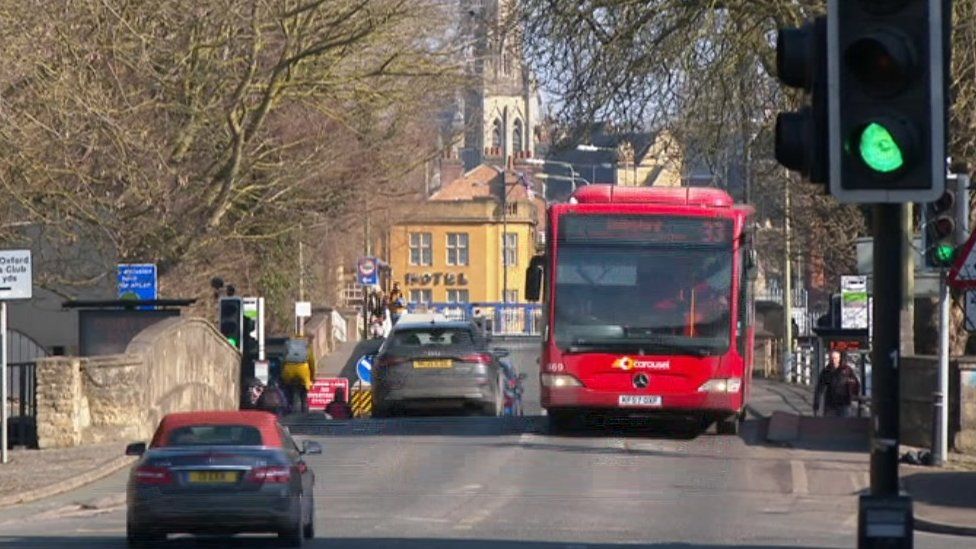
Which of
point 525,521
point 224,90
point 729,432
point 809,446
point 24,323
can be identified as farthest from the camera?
point 24,323

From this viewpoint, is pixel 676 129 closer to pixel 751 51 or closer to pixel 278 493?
pixel 751 51

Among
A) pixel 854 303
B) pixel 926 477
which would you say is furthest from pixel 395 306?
pixel 926 477

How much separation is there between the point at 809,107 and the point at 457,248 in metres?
117

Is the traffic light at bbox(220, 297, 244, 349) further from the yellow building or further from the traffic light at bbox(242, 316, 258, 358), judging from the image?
the yellow building

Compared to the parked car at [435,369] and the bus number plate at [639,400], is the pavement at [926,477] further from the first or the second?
the parked car at [435,369]

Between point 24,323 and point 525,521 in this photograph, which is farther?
point 24,323

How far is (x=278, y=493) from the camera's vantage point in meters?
15.9

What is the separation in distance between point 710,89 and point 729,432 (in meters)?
5.11

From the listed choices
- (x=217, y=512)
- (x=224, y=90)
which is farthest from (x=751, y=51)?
(x=217, y=512)

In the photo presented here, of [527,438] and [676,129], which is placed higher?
[676,129]

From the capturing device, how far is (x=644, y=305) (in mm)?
25891

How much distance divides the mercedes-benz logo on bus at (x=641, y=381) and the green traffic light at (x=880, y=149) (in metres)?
17.9

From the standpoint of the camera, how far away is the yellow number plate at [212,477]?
15.8 meters

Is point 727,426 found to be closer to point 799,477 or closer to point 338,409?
point 799,477
